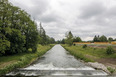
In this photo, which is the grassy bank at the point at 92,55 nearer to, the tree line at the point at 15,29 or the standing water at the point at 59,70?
the standing water at the point at 59,70

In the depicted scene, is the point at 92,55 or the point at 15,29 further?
the point at 92,55

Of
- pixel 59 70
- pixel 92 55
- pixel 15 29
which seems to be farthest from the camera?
pixel 92 55

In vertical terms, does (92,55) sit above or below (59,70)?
above

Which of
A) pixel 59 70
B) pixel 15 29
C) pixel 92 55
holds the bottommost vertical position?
pixel 59 70

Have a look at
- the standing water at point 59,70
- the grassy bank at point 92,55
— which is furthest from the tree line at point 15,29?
the grassy bank at point 92,55

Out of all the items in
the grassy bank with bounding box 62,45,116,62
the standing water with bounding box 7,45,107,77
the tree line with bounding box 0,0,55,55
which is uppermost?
the tree line with bounding box 0,0,55,55

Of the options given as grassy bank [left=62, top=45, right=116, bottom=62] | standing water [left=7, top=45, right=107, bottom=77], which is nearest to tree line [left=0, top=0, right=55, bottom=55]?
standing water [left=7, top=45, right=107, bottom=77]

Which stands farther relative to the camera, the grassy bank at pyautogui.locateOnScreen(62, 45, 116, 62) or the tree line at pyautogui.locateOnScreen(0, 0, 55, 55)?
the grassy bank at pyautogui.locateOnScreen(62, 45, 116, 62)

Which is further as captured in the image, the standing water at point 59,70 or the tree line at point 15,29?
the tree line at point 15,29

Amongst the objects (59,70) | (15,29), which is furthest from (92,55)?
(15,29)

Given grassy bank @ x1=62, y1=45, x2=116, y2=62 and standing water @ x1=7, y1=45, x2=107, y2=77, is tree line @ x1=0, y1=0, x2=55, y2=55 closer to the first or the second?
standing water @ x1=7, y1=45, x2=107, y2=77

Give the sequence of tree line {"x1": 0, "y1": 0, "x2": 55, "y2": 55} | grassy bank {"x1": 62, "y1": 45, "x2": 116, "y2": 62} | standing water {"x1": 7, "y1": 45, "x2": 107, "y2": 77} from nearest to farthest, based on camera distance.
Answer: standing water {"x1": 7, "y1": 45, "x2": 107, "y2": 77} → tree line {"x1": 0, "y1": 0, "x2": 55, "y2": 55} → grassy bank {"x1": 62, "y1": 45, "x2": 116, "y2": 62}

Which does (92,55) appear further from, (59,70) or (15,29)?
(15,29)

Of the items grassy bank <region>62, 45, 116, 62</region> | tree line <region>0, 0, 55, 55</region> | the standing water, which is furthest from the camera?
grassy bank <region>62, 45, 116, 62</region>
